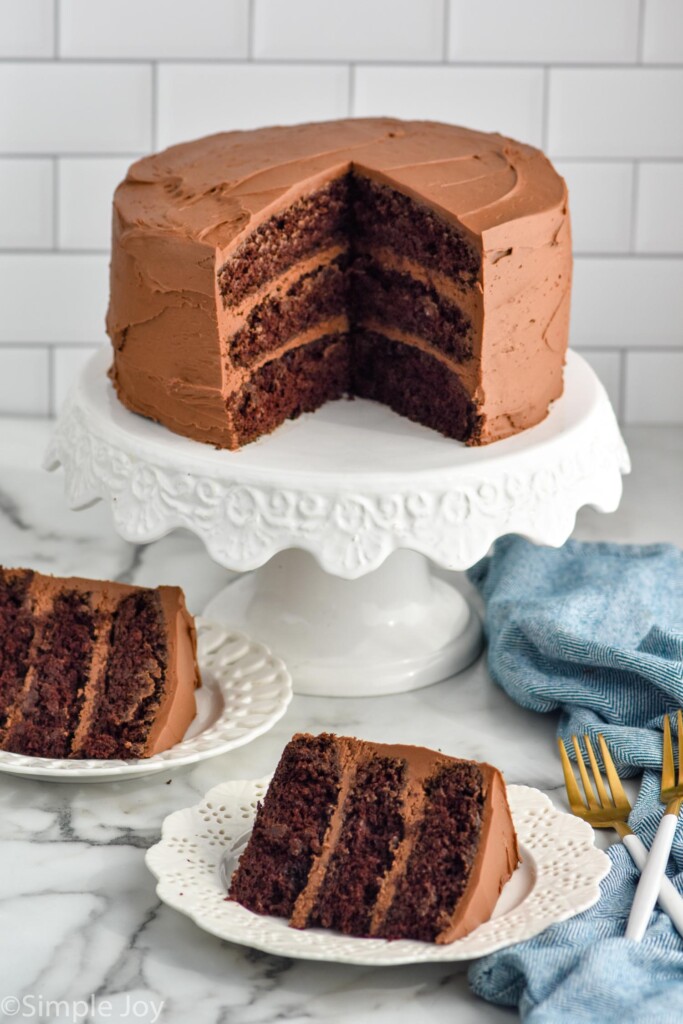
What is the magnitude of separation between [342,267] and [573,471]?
0.57 meters

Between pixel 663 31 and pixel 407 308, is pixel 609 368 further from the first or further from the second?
pixel 407 308

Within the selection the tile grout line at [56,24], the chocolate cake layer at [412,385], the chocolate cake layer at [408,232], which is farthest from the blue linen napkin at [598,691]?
the tile grout line at [56,24]

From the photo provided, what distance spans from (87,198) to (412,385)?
98 centimetres

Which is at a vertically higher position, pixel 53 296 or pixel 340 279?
pixel 340 279

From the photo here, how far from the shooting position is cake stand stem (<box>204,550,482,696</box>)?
2.03 m

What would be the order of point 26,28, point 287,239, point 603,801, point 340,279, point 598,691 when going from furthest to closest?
point 26,28 → point 340,279 → point 287,239 → point 598,691 → point 603,801

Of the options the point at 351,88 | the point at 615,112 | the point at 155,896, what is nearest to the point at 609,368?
the point at 615,112

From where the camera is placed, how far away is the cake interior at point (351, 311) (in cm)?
195

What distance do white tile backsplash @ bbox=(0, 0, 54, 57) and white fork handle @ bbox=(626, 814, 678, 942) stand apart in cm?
188

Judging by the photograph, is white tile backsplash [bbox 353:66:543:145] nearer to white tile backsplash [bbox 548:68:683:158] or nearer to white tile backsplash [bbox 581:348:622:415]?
white tile backsplash [bbox 548:68:683:158]

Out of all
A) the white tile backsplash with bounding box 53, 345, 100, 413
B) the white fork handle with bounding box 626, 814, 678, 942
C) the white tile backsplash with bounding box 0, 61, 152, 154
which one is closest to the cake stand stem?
the white fork handle with bounding box 626, 814, 678, 942

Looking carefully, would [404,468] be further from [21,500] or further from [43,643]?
[21,500]

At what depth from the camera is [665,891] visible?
151cm

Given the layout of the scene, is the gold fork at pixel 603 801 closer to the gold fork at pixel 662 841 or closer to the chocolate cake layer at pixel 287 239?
the gold fork at pixel 662 841
